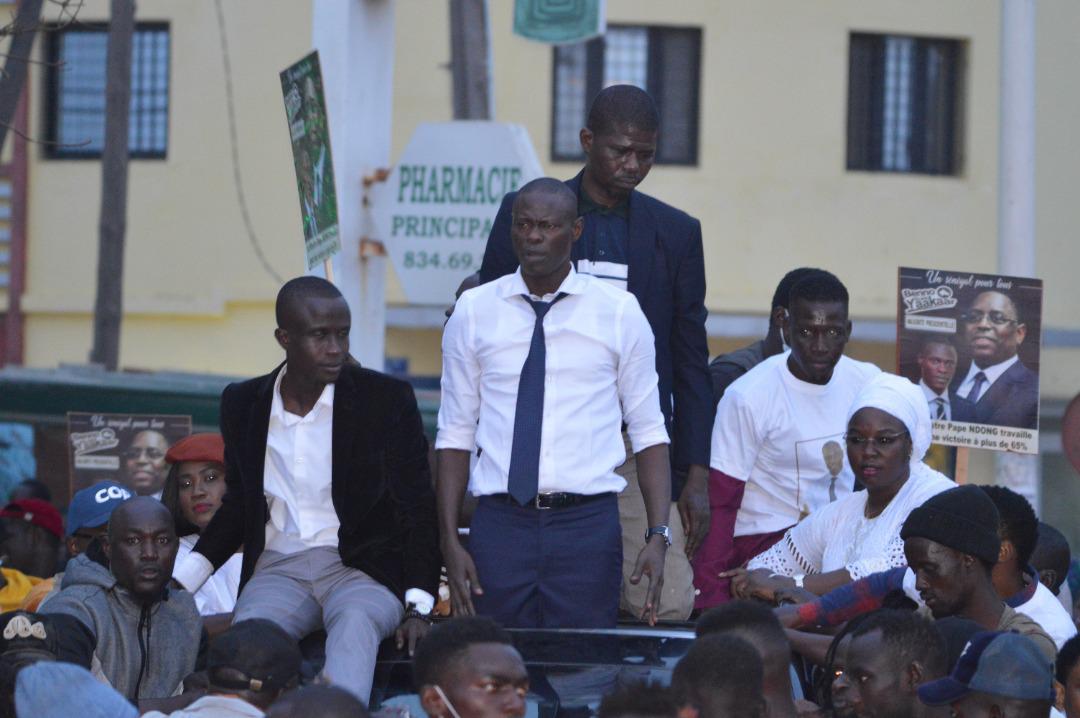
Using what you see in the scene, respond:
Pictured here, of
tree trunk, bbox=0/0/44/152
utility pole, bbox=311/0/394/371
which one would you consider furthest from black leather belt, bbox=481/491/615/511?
tree trunk, bbox=0/0/44/152

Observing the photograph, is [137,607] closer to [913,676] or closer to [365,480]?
[365,480]

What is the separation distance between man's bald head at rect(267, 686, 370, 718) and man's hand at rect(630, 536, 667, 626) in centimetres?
161

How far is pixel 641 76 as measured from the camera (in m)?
18.0

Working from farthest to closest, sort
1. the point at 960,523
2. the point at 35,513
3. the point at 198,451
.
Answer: the point at 35,513 < the point at 198,451 < the point at 960,523

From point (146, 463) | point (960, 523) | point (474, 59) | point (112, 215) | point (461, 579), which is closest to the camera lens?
point (960, 523)

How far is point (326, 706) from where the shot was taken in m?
4.30

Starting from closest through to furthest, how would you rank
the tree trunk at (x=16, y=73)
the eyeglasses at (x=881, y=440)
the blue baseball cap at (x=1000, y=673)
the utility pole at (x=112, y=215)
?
the blue baseball cap at (x=1000, y=673), the eyeglasses at (x=881, y=440), the tree trunk at (x=16, y=73), the utility pole at (x=112, y=215)

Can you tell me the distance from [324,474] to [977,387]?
3285 mm

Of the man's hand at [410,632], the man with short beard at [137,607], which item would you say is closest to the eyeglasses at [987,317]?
the man's hand at [410,632]

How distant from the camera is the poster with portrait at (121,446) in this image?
9.65 metres

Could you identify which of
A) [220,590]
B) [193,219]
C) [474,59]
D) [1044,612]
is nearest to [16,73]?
[220,590]

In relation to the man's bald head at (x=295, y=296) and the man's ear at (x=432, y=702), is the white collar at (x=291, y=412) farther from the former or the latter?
the man's ear at (x=432, y=702)

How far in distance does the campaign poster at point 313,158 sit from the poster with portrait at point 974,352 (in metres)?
2.58

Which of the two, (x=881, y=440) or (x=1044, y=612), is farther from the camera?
(x=881, y=440)
